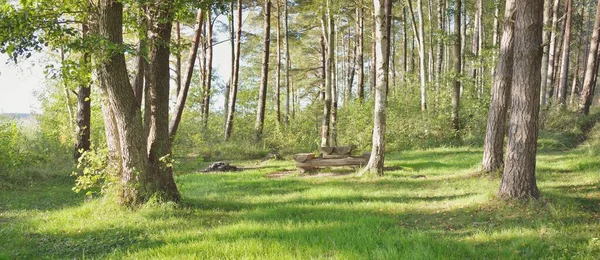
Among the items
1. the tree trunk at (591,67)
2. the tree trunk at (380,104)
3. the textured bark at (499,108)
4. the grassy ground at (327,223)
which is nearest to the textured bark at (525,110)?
the grassy ground at (327,223)

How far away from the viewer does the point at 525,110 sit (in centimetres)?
666

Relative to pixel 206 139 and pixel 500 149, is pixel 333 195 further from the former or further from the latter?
pixel 206 139

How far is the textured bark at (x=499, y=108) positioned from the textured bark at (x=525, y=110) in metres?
2.94

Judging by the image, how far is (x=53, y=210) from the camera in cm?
771

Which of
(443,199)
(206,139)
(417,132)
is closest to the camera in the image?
(443,199)

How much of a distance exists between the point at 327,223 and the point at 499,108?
238 inches

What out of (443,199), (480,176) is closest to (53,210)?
(443,199)

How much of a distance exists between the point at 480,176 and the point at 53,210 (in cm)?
885

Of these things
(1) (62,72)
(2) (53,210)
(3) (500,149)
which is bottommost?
(2) (53,210)

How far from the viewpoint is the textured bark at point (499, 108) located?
31.4ft

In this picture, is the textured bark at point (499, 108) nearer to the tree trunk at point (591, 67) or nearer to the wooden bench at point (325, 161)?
the wooden bench at point (325, 161)

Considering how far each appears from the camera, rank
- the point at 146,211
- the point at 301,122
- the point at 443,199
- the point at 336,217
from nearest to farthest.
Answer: the point at 336,217, the point at 146,211, the point at 443,199, the point at 301,122

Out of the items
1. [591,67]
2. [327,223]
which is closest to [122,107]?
[327,223]

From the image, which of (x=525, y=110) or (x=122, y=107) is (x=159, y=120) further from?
(x=525, y=110)
